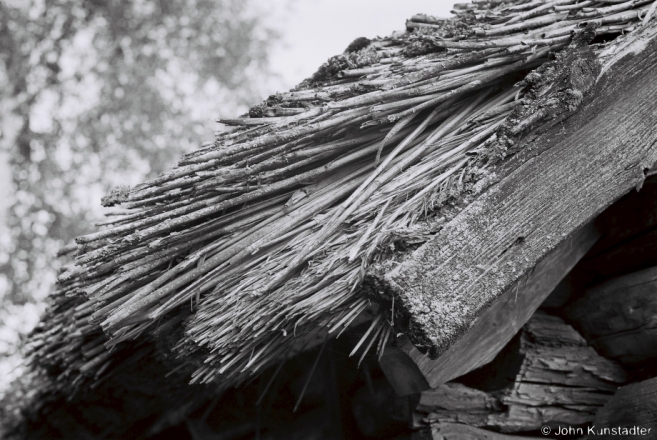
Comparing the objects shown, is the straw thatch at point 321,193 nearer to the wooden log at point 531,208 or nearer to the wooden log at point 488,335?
the wooden log at point 531,208

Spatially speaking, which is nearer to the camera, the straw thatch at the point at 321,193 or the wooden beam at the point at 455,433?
the straw thatch at the point at 321,193

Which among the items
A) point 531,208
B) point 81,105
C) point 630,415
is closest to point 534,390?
point 630,415

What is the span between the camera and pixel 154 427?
315 cm

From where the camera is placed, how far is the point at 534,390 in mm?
1942

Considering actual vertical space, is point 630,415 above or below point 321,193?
below

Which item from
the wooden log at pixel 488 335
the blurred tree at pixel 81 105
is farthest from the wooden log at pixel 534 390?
the blurred tree at pixel 81 105

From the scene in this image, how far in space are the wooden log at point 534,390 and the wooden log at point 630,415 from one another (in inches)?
2.7

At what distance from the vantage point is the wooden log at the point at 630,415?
1754 mm

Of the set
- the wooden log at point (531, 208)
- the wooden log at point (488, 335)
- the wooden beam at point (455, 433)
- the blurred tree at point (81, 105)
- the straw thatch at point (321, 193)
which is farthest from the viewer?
the blurred tree at point (81, 105)

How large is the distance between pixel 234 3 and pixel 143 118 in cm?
278

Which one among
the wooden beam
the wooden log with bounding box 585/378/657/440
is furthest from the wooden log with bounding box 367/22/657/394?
the wooden log with bounding box 585/378/657/440

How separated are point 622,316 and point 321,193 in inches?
46.0

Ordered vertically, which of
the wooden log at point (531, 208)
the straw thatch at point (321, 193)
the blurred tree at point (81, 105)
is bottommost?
the wooden log at point (531, 208)

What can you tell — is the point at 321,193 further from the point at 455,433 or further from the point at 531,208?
the point at 455,433
